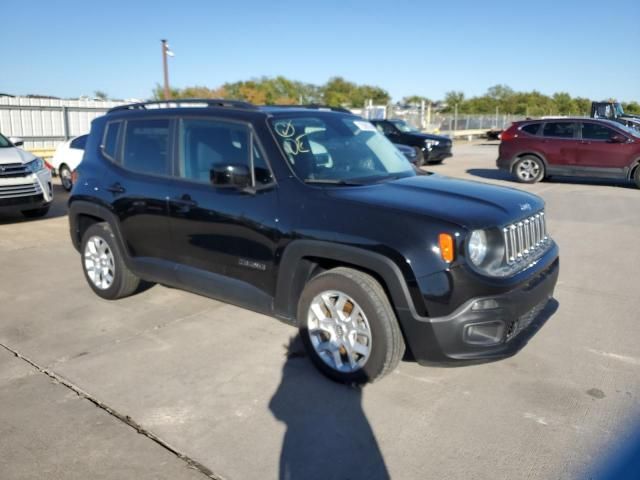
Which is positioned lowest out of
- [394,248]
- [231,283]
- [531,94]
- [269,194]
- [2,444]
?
[2,444]

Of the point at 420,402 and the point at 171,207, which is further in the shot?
Answer: the point at 171,207

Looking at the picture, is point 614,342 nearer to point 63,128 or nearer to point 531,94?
point 63,128

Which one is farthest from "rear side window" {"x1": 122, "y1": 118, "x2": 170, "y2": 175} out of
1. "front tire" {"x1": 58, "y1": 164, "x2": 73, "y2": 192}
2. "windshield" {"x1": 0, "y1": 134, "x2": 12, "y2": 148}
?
"front tire" {"x1": 58, "y1": 164, "x2": 73, "y2": 192}

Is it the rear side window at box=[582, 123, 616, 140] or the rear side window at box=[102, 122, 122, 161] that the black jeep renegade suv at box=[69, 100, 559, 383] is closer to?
the rear side window at box=[102, 122, 122, 161]

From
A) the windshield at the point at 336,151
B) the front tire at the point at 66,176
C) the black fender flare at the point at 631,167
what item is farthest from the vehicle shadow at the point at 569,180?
the windshield at the point at 336,151

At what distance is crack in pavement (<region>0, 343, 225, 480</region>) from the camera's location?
2863mm

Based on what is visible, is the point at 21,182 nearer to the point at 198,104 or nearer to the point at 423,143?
the point at 198,104

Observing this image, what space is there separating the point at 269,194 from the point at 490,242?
151cm

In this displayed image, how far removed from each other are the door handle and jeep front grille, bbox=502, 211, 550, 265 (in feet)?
10.7

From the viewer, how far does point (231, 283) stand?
13.9 ft

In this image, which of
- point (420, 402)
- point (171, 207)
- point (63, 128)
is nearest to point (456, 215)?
point (420, 402)

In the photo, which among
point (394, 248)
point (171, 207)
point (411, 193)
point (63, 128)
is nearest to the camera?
point (394, 248)

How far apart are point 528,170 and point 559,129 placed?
1237mm

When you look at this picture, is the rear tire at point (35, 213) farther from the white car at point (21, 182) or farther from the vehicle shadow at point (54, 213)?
the white car at point (21, 182)
